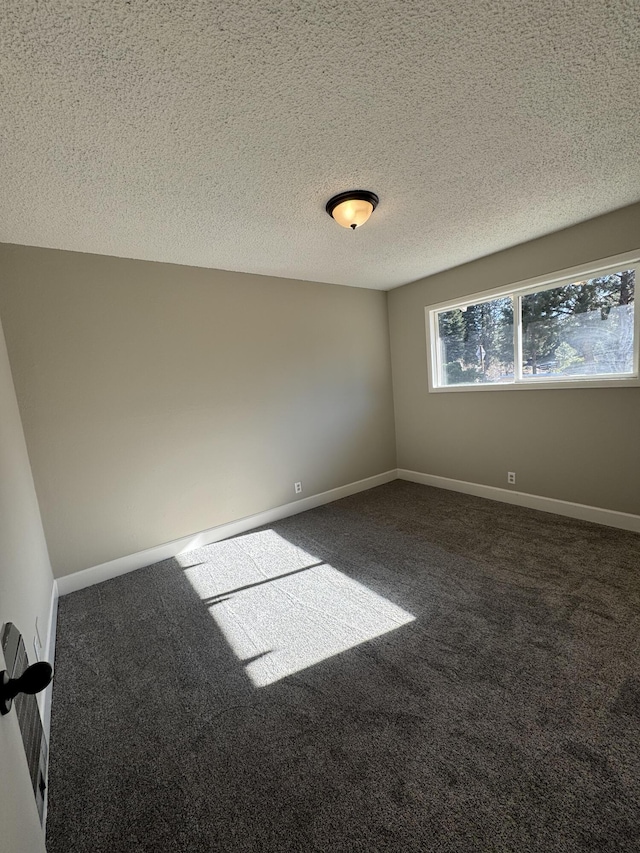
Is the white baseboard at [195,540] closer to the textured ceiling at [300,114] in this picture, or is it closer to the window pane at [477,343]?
the window pane at [477,343]

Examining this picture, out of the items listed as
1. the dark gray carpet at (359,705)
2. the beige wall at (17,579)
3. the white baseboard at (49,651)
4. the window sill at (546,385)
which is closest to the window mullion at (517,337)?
the window sill at (546,385)

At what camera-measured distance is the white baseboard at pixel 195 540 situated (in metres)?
2.82

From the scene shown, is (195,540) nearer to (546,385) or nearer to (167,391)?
(167,391)

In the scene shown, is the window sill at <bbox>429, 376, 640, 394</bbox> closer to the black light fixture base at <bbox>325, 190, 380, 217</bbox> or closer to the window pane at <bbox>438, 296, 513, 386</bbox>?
the window pane at <bbox>438, 296, 513, 386</bbox>

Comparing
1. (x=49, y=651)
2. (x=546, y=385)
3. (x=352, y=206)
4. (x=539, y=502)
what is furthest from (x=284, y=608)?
(x=546, y=385)

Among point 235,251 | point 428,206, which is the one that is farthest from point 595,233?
point 235,251

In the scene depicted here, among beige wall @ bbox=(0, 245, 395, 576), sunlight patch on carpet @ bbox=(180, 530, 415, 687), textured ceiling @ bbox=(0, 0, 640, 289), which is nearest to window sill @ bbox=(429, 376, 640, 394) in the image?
beige wall @ bbox=(0, 245, 395, 576)

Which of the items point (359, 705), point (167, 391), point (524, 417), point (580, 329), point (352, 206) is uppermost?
point (352, 206)

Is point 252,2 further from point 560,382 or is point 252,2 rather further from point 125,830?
point 560,382

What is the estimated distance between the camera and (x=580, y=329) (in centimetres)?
316

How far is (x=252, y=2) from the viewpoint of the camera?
42.1 inches

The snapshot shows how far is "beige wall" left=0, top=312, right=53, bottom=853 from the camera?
0.72 m

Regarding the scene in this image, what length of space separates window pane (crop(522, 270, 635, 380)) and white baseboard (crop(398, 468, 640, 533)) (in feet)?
3.87

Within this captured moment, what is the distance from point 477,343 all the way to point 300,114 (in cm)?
305
